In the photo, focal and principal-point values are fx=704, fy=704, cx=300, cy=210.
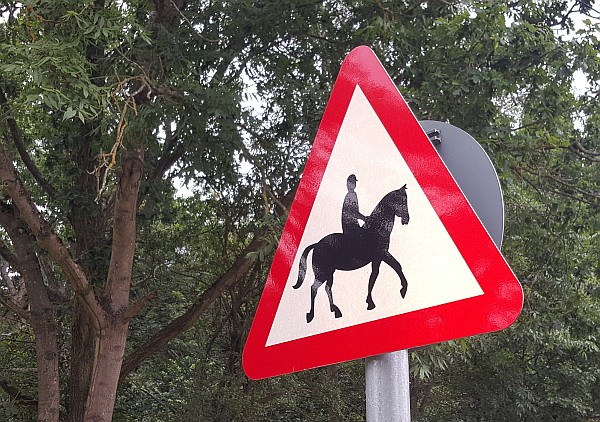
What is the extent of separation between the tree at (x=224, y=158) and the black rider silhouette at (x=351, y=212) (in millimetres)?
2172

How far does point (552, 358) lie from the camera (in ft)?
30.9

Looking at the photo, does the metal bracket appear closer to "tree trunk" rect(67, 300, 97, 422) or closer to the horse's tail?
the horse's tail

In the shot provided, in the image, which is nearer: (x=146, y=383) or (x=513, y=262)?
(x=513, y=262)

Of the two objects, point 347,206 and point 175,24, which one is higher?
point 175,24

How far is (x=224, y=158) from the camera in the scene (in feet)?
19.8

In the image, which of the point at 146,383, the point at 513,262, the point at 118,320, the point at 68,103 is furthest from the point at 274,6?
the point at 146,383

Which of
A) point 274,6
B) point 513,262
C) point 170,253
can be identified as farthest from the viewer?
point 170,253

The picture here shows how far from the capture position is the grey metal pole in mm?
1371

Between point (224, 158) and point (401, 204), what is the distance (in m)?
4.65

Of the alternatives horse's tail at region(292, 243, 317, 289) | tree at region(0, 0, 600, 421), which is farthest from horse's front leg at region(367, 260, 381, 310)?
tree at region(0, 0, 600, 421)

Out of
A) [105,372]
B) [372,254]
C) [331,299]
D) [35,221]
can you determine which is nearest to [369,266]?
[372,254]

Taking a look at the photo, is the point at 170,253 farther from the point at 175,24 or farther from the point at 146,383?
the point at 175,24

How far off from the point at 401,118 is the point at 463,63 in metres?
3.97

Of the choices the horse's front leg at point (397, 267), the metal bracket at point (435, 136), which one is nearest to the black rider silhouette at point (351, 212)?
the horse's front leg at point (397, 267)
